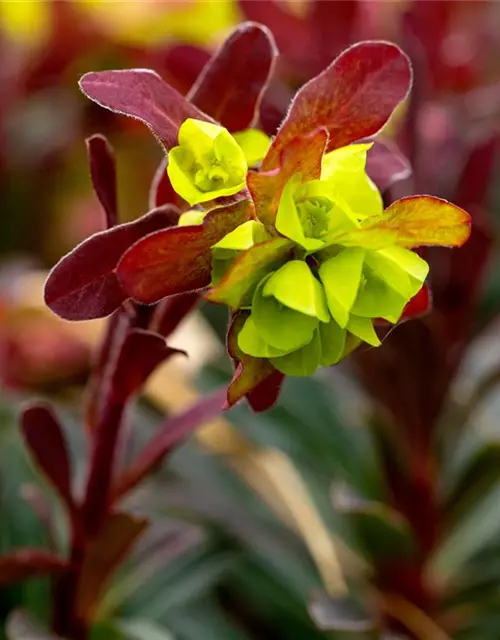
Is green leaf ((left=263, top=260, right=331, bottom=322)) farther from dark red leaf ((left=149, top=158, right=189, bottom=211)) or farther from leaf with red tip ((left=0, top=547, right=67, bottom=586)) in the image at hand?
leaf with red tip ((left=0, top=547, right=67, bottom=586))

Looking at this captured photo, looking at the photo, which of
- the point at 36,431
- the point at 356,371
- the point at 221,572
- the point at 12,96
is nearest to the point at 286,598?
the point at 221,572

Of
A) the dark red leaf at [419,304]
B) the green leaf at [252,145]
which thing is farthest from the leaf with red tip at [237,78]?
the dark red leaf at [419,304]

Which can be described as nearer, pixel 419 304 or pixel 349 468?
pixel 419 304

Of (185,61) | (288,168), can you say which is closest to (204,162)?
(288,168)

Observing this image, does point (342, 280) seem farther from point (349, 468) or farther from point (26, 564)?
point (349, 468)

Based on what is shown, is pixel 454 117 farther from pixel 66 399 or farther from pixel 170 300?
pixel 66 399

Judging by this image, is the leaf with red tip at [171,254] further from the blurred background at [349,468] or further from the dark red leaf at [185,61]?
the dark red leaf at [185,61]

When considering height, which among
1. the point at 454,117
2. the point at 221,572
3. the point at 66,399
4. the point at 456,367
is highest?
the point at 454,117
